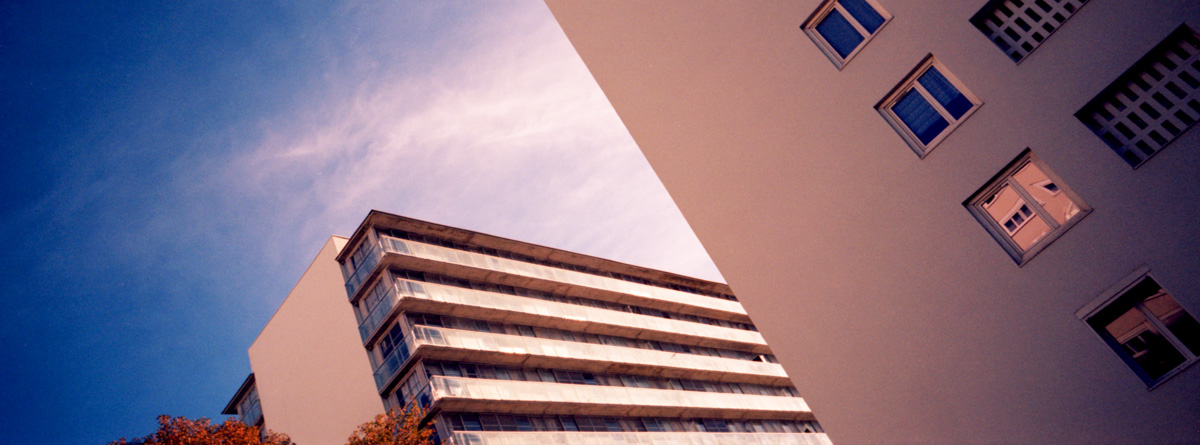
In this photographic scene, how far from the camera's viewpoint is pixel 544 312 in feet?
135

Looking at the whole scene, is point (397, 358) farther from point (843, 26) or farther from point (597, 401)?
point (843, 26)

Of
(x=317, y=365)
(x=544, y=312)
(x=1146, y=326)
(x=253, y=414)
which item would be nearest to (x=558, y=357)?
(x=544, y=312)

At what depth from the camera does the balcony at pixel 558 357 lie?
1352 inches

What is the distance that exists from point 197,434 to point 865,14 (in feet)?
→ 84.1

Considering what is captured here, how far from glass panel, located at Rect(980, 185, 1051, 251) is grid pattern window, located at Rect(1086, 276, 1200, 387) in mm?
1486

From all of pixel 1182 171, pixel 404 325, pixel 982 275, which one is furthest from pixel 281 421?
pixel 1182 171

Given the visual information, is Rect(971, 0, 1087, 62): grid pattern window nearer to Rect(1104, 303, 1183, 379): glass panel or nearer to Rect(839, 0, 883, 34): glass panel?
Rect(839, 0, 883, 34): glass panel

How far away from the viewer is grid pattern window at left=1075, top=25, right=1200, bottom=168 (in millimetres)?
10852

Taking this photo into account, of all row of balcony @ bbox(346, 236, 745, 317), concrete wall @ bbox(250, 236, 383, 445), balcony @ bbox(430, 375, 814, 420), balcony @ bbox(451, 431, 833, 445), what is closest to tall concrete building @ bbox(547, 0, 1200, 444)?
balcony @ bbox(451, 431, 833, 445)

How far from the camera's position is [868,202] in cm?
1347

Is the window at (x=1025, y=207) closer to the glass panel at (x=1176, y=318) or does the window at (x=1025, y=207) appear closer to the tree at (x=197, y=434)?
the glass panel at (x=1176, y=318)

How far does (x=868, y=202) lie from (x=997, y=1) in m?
4.03

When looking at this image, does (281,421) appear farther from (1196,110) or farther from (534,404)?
(1196,110)

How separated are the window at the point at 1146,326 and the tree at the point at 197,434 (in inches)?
1041
